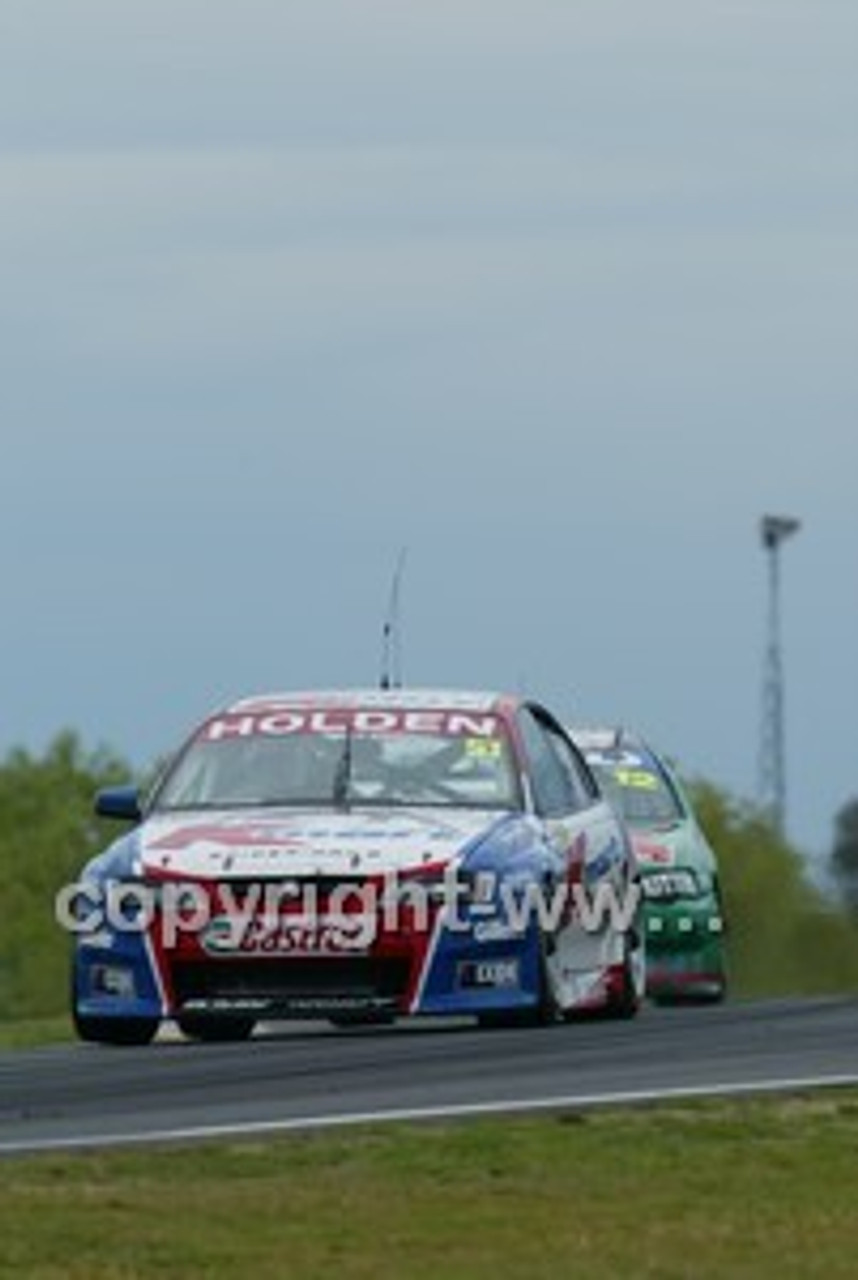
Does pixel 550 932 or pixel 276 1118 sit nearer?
pixel 276 1118

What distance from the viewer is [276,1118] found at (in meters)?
17.7

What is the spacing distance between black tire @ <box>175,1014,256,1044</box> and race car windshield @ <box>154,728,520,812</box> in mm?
862

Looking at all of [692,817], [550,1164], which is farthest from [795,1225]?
[692,817]

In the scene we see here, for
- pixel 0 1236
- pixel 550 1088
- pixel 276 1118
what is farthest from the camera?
pixel 550 1088

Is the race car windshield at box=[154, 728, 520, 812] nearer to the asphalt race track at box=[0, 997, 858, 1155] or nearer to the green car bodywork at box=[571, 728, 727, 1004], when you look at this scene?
the asphalt race track at box=[0, 997, 858, 1155]

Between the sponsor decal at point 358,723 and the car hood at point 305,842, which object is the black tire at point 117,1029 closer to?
the car hood at point 305,842

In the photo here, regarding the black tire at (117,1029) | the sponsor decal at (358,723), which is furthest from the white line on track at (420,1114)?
the sponsor decal at (358,723)

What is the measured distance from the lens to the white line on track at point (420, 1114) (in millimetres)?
16891

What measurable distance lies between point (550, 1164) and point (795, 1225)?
5.26 ft

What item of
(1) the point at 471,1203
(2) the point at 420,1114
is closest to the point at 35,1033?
(2) the point at 420,1114

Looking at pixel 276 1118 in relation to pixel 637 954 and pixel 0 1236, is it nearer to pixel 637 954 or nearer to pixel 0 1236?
pixel 0 1236

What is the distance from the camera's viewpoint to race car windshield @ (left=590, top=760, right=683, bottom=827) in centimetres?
3178

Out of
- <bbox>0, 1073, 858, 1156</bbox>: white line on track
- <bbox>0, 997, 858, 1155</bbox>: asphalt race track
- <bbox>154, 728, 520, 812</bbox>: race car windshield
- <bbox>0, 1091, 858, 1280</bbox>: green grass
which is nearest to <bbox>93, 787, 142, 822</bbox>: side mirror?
<bbox>154, 728, 520, 812</bbox>: race car windshield

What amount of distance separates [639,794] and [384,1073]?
1210cm
